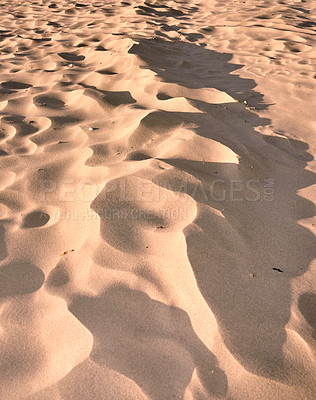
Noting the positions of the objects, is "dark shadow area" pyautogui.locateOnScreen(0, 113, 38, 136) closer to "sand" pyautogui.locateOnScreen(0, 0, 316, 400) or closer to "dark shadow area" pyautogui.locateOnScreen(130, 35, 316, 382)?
"sand" pyautogui.locateOnScreen(0, 0, 316, 400)

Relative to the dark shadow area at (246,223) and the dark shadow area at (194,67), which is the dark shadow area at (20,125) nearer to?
the dark shadow area at (246,223)

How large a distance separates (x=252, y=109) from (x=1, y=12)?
17.8ft

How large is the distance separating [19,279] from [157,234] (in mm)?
596

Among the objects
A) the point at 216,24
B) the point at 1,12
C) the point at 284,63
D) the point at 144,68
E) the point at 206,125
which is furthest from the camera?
the point at 1,12

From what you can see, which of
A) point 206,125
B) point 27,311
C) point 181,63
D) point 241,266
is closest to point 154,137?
point 206,125

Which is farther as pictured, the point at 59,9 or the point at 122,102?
the point at 59,9

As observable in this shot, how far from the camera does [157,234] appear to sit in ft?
5.24

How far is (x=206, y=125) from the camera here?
8.29 feet

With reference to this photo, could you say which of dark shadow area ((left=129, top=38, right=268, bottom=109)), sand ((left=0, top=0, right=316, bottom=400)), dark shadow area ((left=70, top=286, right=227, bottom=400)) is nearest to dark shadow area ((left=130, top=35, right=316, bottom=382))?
sand ((left=0, top=0, right=316, bottom=400))

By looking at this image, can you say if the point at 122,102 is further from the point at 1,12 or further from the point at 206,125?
the point at 1,12

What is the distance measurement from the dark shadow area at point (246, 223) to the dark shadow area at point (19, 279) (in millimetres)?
623

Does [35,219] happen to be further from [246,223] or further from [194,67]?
[194,67]

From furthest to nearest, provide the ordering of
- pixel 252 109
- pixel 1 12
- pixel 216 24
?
pixel 1 12, pixel 216 24, pixel 252 109

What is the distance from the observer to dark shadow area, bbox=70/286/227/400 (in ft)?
3.54
